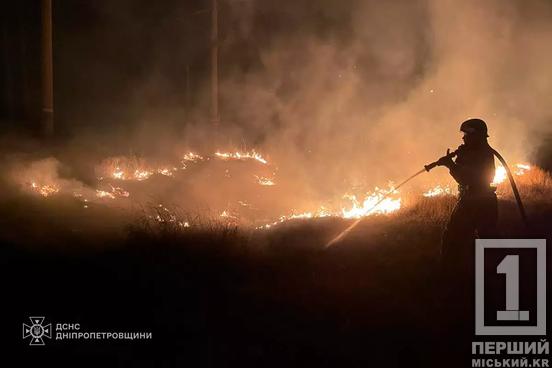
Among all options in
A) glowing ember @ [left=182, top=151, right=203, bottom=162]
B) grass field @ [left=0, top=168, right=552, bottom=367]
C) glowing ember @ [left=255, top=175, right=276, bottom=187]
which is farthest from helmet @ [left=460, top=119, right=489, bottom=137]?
glowing ember @ [left=182, top=151, right=203, bottom=162]

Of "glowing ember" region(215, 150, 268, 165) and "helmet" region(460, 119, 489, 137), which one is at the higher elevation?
"glowing ember" region(215, 150, 268, 165)

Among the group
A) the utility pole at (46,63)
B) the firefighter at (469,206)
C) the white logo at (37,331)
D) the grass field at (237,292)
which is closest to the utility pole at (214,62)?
the utility pole at (46,63)

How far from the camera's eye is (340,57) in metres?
16.7

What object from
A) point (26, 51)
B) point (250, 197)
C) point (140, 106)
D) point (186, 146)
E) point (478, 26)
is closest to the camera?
point (250, 197)

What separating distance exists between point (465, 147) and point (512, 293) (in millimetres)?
1647

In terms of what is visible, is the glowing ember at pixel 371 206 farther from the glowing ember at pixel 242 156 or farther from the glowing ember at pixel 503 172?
the glowing ember at pixel 242 156

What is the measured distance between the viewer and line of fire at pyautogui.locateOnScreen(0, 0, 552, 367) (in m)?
5.34

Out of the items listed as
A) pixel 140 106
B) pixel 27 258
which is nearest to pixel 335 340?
pixel 27 258

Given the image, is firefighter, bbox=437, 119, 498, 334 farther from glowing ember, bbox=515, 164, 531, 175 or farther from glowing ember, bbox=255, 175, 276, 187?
glowing ember, bbox=515, 164, 531, 175

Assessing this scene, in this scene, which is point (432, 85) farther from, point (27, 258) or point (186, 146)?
point (27, 258)

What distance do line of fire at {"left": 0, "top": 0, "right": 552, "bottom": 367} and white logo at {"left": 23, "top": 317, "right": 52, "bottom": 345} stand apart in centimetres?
1

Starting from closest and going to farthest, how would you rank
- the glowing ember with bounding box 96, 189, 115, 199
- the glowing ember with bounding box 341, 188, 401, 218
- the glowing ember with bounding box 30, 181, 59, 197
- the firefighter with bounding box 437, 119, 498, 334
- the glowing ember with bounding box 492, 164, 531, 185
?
1. the firefighter with bounding box 437, 119, 498, 334
2. the glowing ember with bounding box 341, 188, 401, 218
3. the glowing ember with bounding box 30, 181, 59, 197
4. the glowing ember with bounding box 96, 189, 115, 199
5. the glowing ember with bounding box 492, 164, 531, 185
